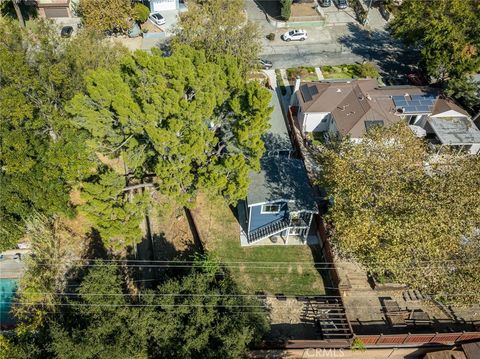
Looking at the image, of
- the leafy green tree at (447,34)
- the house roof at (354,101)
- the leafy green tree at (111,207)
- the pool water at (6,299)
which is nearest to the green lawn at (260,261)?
the leafy green tree at (111,207)

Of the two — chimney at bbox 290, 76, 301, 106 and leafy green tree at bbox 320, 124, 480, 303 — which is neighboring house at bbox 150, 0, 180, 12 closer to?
chimney at bbox 290, 76, 301, 106

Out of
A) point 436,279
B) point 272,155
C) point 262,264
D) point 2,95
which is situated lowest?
point 262,264

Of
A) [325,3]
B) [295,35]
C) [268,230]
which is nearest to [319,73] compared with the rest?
[295,35]

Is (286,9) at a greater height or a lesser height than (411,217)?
lesser

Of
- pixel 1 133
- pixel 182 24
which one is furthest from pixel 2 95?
pixel 182 24

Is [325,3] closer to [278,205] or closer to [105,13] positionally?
[105,13]

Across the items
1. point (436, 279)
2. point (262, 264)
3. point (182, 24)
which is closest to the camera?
point (436, 279)

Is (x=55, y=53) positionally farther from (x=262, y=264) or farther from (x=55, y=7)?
(x=55, y=7)
